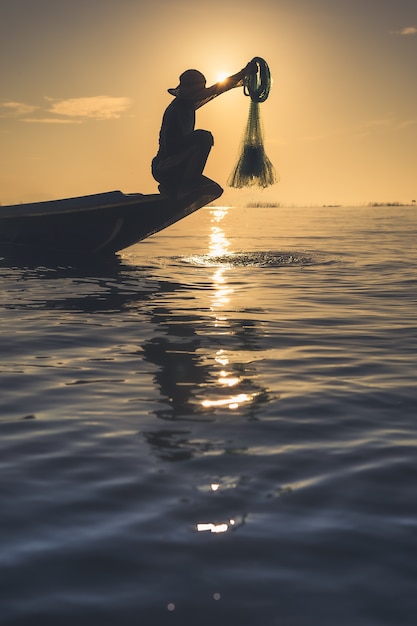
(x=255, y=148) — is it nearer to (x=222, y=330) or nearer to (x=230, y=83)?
(x=230, y=83)

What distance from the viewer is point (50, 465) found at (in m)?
4.05

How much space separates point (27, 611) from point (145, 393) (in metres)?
3.02

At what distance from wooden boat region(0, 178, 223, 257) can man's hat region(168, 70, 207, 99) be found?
1657mm

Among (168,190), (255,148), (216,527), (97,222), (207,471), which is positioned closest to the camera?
(216,527)

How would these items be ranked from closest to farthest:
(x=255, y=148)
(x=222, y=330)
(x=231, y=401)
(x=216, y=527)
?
(x=216, y=527)
(x=231, y=401)
(x=222, y=330)
(x=255, y=148)

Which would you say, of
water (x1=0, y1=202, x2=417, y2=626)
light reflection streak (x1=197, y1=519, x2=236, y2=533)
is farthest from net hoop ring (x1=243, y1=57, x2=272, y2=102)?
light reflection streak (x1=197, y1=519, x2=236, y2=533)

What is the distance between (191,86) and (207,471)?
10.2 m

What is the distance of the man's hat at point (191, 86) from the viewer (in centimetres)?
1316

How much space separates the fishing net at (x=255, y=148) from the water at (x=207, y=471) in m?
4.31

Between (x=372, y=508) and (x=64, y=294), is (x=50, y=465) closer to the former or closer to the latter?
(x=372, y=508)

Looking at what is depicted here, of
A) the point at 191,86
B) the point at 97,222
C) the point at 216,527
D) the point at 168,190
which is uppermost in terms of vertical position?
the point at 191,86

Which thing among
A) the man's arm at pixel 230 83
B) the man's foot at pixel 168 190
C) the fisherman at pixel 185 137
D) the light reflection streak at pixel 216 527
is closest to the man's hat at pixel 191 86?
the fisherman at pixel 185 137

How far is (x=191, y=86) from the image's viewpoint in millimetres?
13156

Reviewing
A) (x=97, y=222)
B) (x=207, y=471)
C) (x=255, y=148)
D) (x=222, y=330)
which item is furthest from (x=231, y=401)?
(x=97, y=222)
